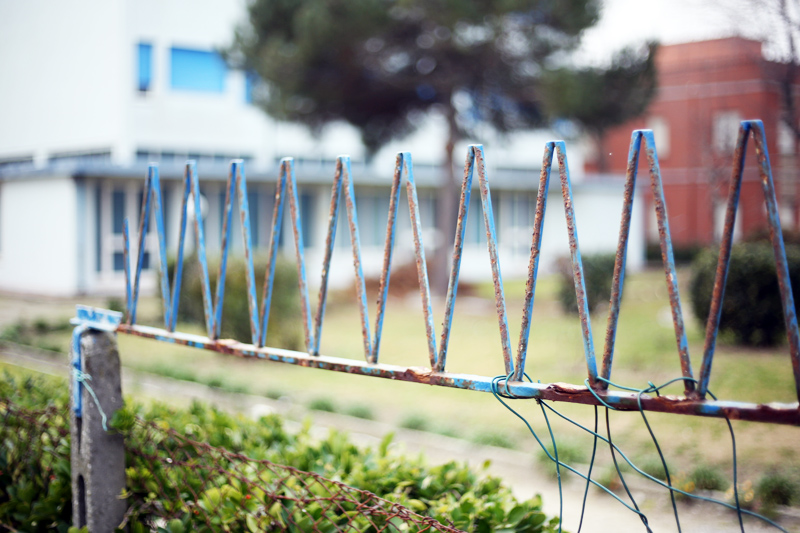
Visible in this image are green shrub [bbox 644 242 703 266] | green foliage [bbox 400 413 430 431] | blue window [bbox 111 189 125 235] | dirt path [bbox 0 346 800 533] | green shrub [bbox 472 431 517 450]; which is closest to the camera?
dirt path [bbox 0 346 800 533]

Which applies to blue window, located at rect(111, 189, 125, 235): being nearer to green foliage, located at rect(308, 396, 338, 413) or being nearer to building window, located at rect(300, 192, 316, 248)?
building window, located at rect(300, 192, 316, 248)

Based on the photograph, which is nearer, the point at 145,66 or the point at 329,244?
the point at 329,244

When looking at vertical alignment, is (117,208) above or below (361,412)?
above

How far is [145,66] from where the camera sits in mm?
18719

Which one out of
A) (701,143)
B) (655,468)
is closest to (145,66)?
(701,143)

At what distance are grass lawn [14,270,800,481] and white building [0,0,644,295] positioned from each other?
7.91 feet

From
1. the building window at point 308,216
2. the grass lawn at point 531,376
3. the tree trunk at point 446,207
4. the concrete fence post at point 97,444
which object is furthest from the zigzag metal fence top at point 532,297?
the building window at point 308,216

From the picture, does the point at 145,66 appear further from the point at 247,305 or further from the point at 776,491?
the point at 776,491

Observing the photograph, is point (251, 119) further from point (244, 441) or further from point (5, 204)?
point (244, 441)

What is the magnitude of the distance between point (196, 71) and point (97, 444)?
19.9m

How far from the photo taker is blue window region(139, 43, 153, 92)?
714 inches

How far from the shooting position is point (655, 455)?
5.04m

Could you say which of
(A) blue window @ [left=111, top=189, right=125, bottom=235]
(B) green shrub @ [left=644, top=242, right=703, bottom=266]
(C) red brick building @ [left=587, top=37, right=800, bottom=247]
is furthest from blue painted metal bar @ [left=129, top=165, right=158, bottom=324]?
(B) green shrub @ [left=644, top=242, right=703, bottom=266]

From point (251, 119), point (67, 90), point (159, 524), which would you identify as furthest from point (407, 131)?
point (159, 524)
